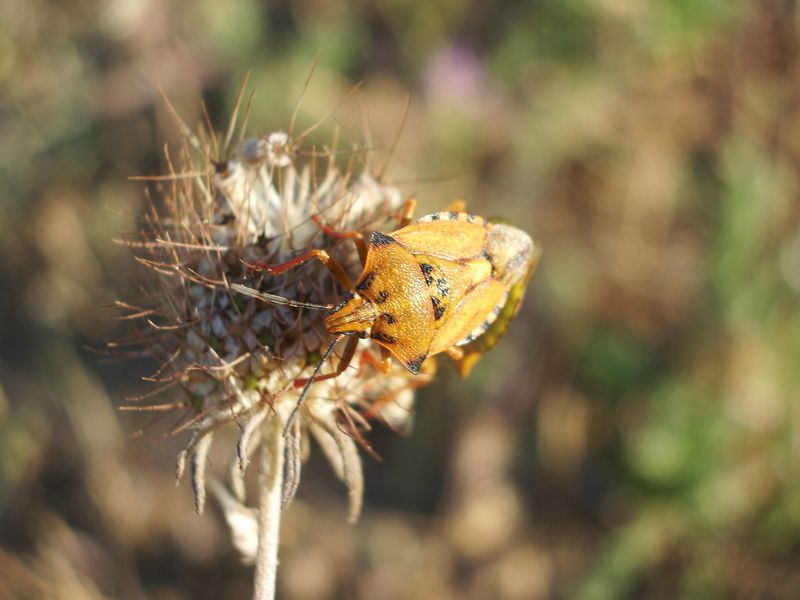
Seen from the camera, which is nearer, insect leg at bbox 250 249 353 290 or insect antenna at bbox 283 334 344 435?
insect antenna at bbox 283 334 344 435

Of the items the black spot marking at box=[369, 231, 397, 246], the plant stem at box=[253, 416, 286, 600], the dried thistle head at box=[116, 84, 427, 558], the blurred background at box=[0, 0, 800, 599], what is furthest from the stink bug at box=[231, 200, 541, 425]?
the blurred background at box=[0, 0, 800, 599]

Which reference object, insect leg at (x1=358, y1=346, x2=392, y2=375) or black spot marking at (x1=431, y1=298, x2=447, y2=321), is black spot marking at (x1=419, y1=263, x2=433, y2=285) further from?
insect leg at (x1=358, y1=346, x2=392, y2=375)

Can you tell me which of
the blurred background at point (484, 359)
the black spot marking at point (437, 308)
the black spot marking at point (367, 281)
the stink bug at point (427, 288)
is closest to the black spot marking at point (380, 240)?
the stink bug at point (427, 288)

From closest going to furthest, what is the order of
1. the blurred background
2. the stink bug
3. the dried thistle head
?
the stink bug → the dried thistle head → the blurred background

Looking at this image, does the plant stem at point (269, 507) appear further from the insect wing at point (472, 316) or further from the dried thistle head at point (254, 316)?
the insect wing at point (472, 316)

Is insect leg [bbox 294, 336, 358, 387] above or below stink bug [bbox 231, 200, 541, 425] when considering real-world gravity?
below

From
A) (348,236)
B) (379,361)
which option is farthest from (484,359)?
(348,236)

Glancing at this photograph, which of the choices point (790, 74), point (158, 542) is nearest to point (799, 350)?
point (790, 74)
